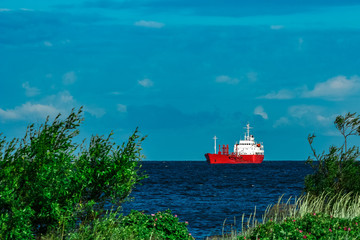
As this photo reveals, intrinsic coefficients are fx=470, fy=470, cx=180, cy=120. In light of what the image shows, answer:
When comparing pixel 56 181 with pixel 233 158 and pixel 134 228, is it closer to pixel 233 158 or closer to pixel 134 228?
pixel 134 228

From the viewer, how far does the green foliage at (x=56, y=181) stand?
10.5 meters

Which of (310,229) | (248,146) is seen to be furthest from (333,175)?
(248,146)

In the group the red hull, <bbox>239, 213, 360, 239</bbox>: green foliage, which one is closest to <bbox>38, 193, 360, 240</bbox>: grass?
<bbox>239, 213, 360, 239</bbox>: green foliage

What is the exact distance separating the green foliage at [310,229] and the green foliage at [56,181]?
353 centimetres

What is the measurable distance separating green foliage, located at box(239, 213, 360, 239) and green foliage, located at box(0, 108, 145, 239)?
353 centimetres

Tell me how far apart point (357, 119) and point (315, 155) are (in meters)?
2.65

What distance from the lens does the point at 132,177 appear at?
1174cm

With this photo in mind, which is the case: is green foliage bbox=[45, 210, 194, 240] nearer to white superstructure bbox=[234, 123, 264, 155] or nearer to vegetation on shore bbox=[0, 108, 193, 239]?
vegetation on shore bbox=[0, 108, 193, 239]

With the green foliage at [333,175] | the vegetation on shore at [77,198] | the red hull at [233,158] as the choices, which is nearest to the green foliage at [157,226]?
the vegetation on shore at [77,198]

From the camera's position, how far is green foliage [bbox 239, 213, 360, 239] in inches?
428

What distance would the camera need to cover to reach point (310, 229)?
11844 mm

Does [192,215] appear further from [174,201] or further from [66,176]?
[66,176]

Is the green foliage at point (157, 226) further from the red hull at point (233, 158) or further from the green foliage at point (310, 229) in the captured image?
the red hull at point (233, 158)

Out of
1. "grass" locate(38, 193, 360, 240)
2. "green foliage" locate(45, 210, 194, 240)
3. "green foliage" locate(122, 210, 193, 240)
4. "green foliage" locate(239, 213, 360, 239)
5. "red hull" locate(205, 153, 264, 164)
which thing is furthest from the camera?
"red hull" locate(205, 153, 264, 164)
